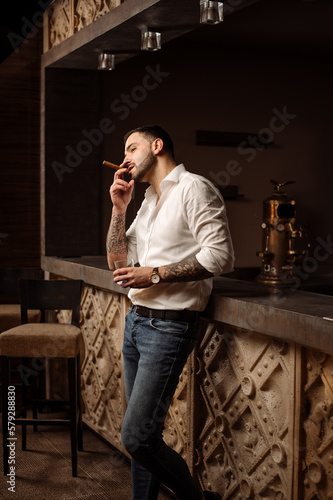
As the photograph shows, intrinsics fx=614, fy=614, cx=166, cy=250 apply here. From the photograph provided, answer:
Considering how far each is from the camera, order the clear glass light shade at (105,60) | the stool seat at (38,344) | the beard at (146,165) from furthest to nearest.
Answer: the clear glass light shade at (105,60) → the stool seat at (38,344) → the beard at (146,165)

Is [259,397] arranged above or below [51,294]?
below

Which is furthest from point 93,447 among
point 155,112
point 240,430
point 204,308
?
point 155,112

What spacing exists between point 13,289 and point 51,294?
2.09 ft

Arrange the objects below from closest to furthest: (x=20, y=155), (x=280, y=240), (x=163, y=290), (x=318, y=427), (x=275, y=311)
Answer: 1. (x=318, y=427)
2. (x=275, y=311)
3. (x=163, y=290)
4. (x=280, y=240)
5. (x=20, y=155)

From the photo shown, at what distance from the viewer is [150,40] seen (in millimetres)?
3488

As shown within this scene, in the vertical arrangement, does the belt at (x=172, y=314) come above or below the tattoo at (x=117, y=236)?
below

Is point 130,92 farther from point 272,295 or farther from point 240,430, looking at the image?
point 240,430

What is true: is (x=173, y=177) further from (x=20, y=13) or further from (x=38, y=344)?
(x=20, y=13)

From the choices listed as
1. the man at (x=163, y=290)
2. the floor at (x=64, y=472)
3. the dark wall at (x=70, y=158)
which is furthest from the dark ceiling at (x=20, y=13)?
the floor at (x=64, y=472)

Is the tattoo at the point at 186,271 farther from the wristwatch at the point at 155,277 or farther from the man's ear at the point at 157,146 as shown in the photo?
the man's ear at the point at 157,146

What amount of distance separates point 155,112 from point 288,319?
2961 mm

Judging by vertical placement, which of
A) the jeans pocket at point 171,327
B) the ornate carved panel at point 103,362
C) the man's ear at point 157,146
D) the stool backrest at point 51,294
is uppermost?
the man's ear at point 157,146

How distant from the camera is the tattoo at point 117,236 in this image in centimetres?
277

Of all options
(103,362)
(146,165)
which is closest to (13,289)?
(103,362)
